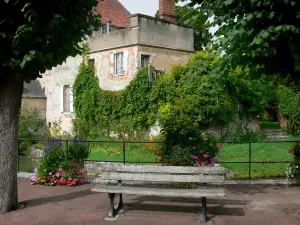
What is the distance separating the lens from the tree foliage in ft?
19.9

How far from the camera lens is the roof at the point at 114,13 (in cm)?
2920

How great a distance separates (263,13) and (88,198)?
16.1ft

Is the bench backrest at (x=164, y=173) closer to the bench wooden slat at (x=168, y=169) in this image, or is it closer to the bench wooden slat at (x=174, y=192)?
the bench wooden slat at (x=168, y=169)

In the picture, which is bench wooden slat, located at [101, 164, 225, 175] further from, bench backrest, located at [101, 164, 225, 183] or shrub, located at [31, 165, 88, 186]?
shrub, located at [31, 165, 88, 186]

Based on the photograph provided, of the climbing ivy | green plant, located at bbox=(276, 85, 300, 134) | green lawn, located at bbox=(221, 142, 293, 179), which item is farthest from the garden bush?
green plant, located at bbox=(276, 85, 300, 134)

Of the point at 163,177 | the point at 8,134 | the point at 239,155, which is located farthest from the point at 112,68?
the point at 163,177

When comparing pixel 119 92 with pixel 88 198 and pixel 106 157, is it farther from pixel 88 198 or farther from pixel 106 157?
pixel 88 198

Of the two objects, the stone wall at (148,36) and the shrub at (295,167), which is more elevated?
the stone wall at (148,36)

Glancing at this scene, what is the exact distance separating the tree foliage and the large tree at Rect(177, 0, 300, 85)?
7.21 feet

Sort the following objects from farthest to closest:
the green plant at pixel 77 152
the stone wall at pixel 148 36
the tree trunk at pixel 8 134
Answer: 1. the stone wall at pixel 148 36
2. the green plant at pixel 77 152
3. the tree trunk at pixel 8 134

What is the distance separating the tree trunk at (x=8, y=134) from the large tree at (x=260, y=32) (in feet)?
11.5

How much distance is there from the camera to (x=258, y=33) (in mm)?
5676

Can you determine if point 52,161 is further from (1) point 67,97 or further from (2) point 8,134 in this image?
(1) point 67,97

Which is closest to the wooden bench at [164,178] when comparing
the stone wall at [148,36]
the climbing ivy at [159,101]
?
the climbing ivy at [159,101]
